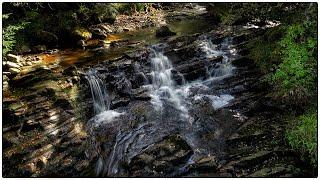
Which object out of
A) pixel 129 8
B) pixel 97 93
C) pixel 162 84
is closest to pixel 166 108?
pixel 162 84

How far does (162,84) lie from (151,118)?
187cm

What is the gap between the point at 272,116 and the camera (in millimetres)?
8117

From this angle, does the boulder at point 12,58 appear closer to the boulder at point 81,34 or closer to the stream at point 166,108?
the stream at point 166,108

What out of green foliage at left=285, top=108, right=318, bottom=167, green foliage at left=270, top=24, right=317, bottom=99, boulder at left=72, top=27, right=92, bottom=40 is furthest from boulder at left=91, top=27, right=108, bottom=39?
green foliage at left=285, top=108, right=318, bottom=167

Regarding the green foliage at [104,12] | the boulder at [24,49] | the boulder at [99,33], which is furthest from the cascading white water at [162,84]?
the green foliage at [104,12]

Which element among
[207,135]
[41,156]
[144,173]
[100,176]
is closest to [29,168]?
[41,156]

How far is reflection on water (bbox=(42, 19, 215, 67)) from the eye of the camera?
36.1 feet

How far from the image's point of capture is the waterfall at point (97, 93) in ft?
30.2

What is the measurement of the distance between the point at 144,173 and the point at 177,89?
12.0ft

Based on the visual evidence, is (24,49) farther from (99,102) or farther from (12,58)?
(99,102)

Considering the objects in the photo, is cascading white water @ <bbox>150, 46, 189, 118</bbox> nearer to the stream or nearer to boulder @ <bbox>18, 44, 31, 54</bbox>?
the stream

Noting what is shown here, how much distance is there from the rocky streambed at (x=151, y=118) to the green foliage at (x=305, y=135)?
7.8 inches

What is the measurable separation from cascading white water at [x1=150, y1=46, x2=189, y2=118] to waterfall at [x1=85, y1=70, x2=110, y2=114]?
1.22 metres

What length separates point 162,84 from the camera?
33.6ft
